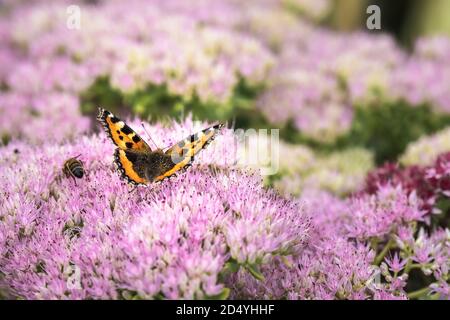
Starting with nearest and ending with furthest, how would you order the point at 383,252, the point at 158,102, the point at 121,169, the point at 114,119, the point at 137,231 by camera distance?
the point at 137,231, the point at 121,169, the point at 114,119, the point at 383,252, the point at 158,102

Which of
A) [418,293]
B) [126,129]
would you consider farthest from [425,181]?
[126,129]

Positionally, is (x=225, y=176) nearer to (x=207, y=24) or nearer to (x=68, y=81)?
(x=68, y=81)

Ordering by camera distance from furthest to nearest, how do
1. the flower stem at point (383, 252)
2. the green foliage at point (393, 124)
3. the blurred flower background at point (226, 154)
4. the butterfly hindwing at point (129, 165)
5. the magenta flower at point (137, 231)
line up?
the green foliage at point (393, 124), the flower stem at point (383, 252), the butterfly hindwing at point (129, 165), the blurred flower background at point (226, 154), the magenta flower at point (137, 231)

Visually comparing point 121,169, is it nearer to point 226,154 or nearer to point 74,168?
point 74,168

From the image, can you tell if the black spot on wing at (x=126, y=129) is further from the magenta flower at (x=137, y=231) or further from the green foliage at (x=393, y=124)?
the green foliage at (x=393, y=124)

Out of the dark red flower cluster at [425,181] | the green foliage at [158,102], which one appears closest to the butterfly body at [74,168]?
the green foliage at [158,102]

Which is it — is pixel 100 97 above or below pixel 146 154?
above

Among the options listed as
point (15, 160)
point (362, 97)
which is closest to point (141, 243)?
point (15, 160)
